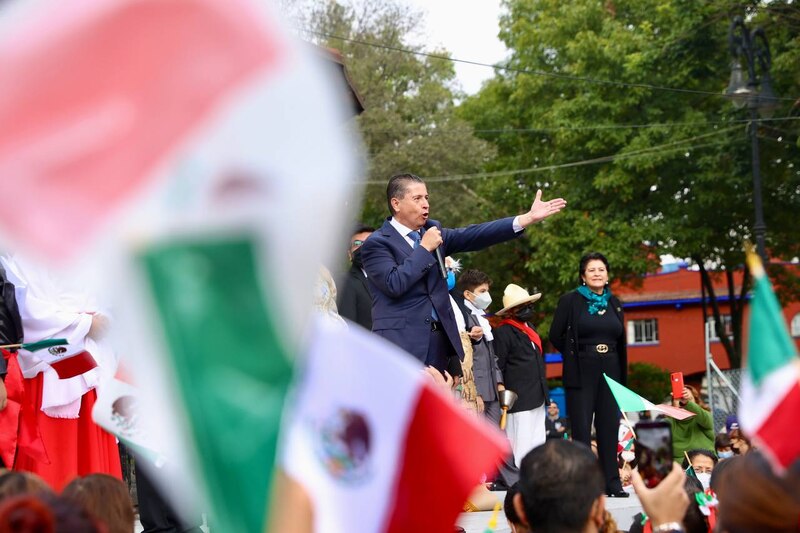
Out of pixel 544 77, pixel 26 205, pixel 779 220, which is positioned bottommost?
Answer: pixel 779 220

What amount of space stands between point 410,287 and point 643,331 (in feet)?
163

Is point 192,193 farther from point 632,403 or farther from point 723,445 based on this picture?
point 723,445

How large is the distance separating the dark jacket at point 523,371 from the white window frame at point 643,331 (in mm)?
45085

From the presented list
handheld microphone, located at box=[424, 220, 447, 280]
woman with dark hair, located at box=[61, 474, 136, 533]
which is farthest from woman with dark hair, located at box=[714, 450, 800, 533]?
handheld microphone, located at box=[424, 220, 447, 280]

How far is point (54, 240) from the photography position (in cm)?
155

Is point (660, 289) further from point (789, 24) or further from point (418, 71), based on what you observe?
Answer: point (789, 24)

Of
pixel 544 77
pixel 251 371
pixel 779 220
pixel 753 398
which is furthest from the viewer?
pixel 544 77

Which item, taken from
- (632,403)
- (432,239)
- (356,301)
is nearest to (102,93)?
(632,403)

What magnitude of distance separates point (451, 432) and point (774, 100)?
56.7ft

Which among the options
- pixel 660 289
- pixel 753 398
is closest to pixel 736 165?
pixel 753 398

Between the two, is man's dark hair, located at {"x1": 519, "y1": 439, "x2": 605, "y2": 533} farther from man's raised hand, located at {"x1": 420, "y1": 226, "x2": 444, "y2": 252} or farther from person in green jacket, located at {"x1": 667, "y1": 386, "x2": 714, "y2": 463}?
person in green jacket, located at {"x1": 667, "y1": 386, "x2": 714, "y2": 463}

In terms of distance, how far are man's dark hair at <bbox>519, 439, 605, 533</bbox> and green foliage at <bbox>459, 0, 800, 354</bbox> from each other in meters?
20.4

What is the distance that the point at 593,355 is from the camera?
9039 mm

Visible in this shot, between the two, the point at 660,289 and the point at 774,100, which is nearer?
the point at 774,100
